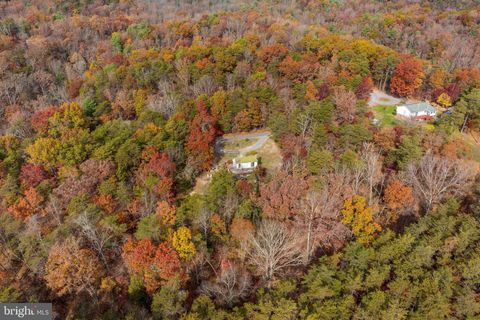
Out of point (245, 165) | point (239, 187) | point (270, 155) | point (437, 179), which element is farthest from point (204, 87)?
point (437, 179)

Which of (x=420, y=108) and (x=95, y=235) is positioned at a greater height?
(x=420, y=108)

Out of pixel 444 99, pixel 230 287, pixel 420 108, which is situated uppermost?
pixel 444 99

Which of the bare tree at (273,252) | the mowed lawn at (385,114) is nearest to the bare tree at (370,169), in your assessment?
the bare tree at (273,252)

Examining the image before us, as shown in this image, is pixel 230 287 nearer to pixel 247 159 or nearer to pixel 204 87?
pixel 247 159

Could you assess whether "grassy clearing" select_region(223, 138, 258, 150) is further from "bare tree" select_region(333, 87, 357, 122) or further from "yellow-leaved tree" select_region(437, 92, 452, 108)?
"yellow-leaved tree" select_region(437, 92, 452, 108)

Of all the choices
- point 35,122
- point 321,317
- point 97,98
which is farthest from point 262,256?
point 97,98

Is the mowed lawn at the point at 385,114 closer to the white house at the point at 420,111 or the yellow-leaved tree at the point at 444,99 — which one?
the white house at the point at 420,111

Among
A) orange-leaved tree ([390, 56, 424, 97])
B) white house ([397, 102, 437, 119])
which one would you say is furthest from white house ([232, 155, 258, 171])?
orange-leaved tree ([390, 56, 424, 97])
